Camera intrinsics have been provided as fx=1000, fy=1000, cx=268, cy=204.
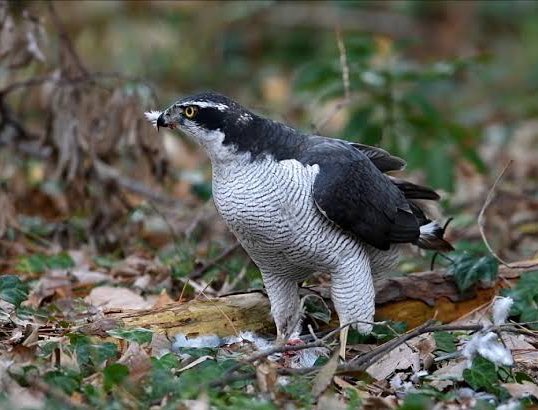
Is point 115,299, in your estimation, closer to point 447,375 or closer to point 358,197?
point 358,197

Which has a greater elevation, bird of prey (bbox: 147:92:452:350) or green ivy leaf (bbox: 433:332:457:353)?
bird of prey (bbox: 147:92:452:350)

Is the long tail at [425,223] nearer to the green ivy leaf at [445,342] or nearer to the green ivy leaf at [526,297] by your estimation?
the green ivy leaf at [526,297]

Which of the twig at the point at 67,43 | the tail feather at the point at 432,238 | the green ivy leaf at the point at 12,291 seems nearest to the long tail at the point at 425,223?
the tail feather at the point at 432,238

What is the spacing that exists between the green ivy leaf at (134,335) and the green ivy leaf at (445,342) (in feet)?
4.72

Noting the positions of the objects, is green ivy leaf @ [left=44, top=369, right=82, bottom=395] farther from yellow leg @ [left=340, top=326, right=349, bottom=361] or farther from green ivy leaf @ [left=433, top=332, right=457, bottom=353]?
green ivy leaf @ [left=433, top=332, right=457, bottom=353]

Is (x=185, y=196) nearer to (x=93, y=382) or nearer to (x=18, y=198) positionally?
(x=18, y=198)

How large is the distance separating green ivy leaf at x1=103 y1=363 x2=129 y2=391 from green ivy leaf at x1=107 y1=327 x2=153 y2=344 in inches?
24.6

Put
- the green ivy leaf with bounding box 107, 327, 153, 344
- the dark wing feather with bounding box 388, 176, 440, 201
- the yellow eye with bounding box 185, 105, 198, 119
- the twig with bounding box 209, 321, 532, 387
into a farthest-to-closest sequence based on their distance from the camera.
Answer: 1. the dark wing feather with bounding box 388, 176, 440, 201
2. the yellow eye with bounding box 185, 105, 198, 119
3. the green ivy leaf with bounding box 107, 327, 153, 344
4. the twig with bounding box 209, 321, 532, 387

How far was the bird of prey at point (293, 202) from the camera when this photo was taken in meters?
4.99

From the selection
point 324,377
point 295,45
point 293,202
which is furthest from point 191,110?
point 295,45

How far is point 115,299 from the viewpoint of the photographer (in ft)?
20.0

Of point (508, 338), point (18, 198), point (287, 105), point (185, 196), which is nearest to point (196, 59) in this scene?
point (287, 105)


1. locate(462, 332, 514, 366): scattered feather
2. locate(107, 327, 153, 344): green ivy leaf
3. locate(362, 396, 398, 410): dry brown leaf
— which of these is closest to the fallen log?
locate(107, 327, 153, 344): green ivy leaf

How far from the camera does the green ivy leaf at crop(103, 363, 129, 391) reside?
4.07 m
